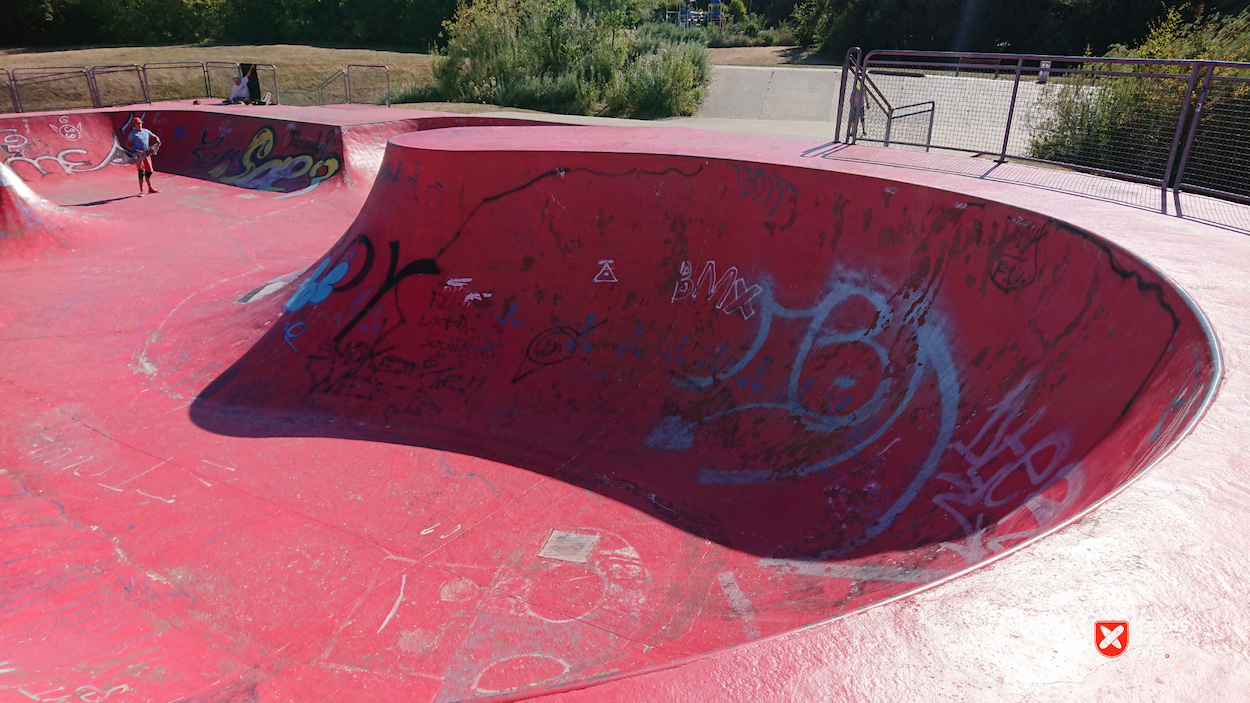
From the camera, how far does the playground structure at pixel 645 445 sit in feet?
6.19

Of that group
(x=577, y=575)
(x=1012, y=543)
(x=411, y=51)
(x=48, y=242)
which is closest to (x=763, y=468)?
(x=577, y=575)

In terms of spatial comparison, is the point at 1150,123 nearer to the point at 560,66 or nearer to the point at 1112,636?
the point at 1112,636

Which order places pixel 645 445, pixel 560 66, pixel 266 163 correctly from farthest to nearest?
pixel 560 66, pixel 266 163, pixel 645 445

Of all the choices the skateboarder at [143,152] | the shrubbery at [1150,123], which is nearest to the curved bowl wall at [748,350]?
the shrubbery at [1150,123]

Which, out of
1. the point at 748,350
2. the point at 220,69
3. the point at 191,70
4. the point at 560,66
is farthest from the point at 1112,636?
the point at 191,70

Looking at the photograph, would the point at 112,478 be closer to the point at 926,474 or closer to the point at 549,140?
the point at 549,140

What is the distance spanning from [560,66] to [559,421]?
19.2 m

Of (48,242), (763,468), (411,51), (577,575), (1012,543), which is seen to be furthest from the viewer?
(411,51)

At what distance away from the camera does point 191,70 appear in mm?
30203

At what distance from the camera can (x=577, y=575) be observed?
4.60 metres

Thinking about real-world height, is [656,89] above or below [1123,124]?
above

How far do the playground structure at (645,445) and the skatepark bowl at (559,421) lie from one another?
0.03m

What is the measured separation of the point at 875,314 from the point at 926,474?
5.56 feet

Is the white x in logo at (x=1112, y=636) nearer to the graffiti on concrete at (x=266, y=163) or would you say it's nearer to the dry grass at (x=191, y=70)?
the graffiti on concrete at (x=266, y=163)
